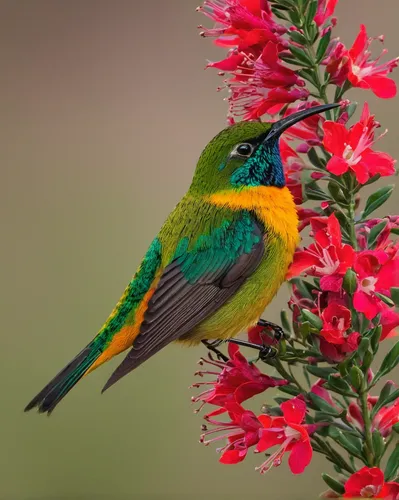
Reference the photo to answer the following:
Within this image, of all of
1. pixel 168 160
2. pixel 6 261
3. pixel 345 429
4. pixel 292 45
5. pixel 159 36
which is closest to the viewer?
pixel 345 429

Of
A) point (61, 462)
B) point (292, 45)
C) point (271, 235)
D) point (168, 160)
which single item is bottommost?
point (61, 462)

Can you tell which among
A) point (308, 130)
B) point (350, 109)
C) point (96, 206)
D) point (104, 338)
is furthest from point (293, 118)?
point (96, 206)

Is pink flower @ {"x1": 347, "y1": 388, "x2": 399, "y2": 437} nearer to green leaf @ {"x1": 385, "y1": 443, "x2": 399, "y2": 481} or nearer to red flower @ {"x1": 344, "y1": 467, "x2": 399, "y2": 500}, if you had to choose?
green leaf @ {"x1": 385, "y1": 443, "x2": 399, "y2": 481}

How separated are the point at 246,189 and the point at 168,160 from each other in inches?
159

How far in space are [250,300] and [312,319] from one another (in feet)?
3.13

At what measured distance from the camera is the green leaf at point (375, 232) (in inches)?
118

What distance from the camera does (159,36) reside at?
29.3 ft

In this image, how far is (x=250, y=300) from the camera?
3.81 meters

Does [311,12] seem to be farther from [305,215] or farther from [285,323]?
[285,323]

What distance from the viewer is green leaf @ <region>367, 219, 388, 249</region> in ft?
9.87

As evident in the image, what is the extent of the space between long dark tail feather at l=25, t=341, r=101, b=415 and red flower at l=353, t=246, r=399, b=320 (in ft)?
4.73

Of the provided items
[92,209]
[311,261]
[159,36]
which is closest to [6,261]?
[92,209]

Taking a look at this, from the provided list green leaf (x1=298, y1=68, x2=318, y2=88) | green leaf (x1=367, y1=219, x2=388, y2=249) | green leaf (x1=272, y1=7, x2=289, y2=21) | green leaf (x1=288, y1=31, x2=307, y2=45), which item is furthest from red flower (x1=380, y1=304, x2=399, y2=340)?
green leaf (x1=272, y1=7, x2=289, y2=21)

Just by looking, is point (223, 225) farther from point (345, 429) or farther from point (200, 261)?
point (345, 429)
